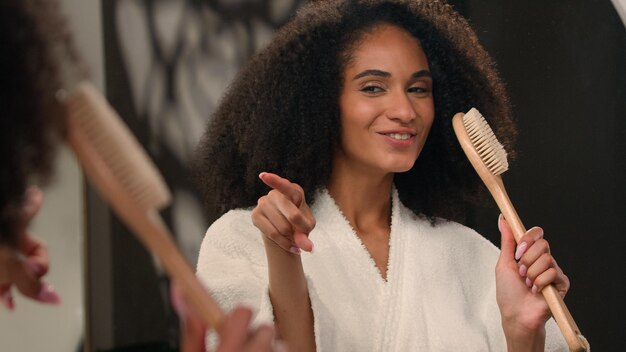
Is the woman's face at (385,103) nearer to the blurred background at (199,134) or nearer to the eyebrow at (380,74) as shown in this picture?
the eyebrow at (380,74)

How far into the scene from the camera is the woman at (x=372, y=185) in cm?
95

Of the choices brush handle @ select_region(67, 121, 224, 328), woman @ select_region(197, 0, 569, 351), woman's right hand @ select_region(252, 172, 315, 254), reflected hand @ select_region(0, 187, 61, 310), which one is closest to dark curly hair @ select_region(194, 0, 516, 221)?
woman @ select_region(197, 0, 569, 351)

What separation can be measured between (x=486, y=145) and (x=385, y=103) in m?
0.12

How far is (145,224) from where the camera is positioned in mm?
464

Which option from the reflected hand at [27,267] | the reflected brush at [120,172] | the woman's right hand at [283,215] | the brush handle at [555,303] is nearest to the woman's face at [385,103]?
the brush handle at [555,303]

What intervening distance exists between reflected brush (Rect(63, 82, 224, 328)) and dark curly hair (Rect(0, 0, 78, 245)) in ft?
0.04

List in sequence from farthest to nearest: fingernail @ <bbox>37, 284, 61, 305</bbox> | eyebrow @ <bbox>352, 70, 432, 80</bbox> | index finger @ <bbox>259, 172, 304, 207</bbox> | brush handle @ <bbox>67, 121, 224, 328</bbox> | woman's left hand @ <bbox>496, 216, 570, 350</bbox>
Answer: eyebrow @ <bbox>352, 70, 432, 80</bbox> → woman's left hand @ <bbox>496, 216, 570, 350</bbox> → index finger @ <bbox>259, 172, 304, 207</bbox> → fingernail @ <bbox>37, 284, 61, 305</bbox> → brush handle @ <bbox>67, 121, 224, 328</bbox>

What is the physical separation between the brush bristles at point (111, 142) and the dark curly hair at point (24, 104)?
0.04ft

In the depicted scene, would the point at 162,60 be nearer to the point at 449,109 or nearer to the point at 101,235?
the point at 101,235

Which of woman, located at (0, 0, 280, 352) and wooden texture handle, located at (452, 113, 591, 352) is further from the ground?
woman, located at (0, 0, 280, 352)

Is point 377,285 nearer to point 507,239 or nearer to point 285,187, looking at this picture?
point 507,239

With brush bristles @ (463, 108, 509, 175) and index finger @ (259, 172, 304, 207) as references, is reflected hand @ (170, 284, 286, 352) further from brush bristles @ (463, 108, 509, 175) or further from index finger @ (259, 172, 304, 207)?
brush bristles @ (463, 108, 509, 175)

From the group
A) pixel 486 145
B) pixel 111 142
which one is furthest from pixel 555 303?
pixel 111 142

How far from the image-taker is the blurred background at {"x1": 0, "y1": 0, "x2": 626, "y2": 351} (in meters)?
1.00
